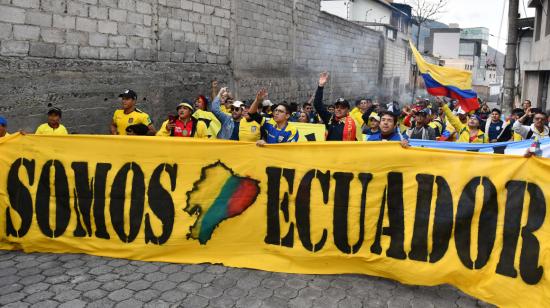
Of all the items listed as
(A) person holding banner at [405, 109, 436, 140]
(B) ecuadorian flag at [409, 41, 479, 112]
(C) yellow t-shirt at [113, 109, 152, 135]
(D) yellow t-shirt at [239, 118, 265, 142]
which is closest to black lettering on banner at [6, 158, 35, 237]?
(C) yellow t-shirt at [113, 109, 152, 135]

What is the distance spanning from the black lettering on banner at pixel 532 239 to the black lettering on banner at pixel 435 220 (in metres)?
0.61

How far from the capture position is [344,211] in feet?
14.9

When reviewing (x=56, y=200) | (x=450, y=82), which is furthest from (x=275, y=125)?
(x=450, y=82)

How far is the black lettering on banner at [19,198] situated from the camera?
5.02m

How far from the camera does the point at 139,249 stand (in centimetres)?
484

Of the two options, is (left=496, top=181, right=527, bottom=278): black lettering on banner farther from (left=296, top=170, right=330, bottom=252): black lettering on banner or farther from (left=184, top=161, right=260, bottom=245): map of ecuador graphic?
(left=184, top=161, right=260, bottom=245): map of ecuador graphic

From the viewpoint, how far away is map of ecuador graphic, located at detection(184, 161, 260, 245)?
15.6ft

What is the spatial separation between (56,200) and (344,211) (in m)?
3.12

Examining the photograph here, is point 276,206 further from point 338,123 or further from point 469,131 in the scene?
point 469,131

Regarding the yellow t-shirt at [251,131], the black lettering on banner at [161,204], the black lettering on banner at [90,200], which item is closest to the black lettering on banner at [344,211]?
the black lettering on banner at [161,204]

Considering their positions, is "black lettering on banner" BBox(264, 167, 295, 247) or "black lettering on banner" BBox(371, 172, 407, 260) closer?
"black lettering on banner" BBox(371, 172, 407, 260)

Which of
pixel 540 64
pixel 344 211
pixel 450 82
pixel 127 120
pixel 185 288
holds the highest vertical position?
pixel 540 64

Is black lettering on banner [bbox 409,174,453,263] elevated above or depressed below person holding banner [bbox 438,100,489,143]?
below

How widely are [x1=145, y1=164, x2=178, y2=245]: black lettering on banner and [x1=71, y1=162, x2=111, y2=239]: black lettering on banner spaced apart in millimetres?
511
